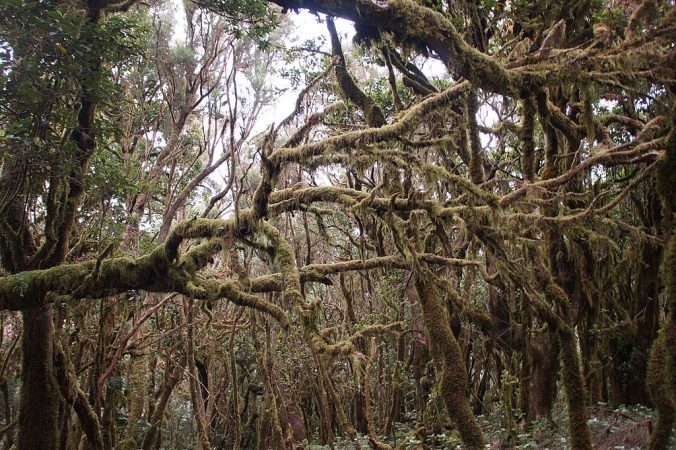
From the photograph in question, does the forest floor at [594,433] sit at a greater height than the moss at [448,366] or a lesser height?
lesser

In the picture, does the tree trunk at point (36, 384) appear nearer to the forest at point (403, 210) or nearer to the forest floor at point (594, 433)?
the forest at point (403, 210)

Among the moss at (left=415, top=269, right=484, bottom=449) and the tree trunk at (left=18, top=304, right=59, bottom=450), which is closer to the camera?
the moss at (left=415, top=269, right=484, bottom=449)

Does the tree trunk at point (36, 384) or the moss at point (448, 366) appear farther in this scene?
the tree trunk at point (36, 384)

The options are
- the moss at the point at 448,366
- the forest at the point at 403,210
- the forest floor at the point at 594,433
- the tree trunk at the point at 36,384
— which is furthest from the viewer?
the tree trunk at the point at 36,384

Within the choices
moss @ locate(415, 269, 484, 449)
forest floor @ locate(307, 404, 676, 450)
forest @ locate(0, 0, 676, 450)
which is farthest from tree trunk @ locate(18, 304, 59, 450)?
moss @ locate(415, 269, 484, 449)

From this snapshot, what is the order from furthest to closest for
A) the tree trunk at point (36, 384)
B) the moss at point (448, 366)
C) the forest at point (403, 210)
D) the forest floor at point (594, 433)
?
the tree trunk at point (36, 384) < the forest floor at point (594, 433) < the moss at point (448, 366) < the forest at point (403, 210)

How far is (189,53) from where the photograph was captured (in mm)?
11570

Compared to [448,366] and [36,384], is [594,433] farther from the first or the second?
[36,384]

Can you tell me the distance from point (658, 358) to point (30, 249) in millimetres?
6881

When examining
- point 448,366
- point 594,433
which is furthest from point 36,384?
point 594,433

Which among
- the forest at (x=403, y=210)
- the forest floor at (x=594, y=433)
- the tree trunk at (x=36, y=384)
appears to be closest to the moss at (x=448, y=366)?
the forest at (x=403, y=210)

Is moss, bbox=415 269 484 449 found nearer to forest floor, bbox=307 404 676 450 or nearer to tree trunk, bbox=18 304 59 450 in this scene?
forest floor, bbox=307 404 676 450

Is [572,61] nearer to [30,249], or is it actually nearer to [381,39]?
[381,39]

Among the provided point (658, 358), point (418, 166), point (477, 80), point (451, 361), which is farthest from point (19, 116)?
point (658, 358)
